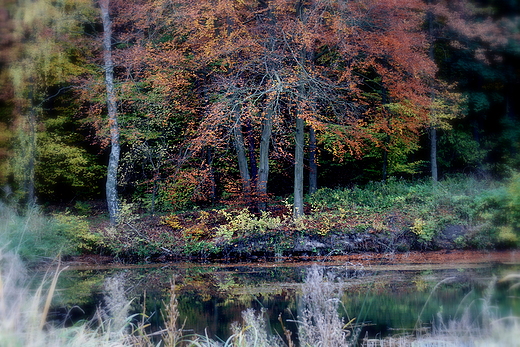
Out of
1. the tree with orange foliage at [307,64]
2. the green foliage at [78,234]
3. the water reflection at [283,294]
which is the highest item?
the tree with orange foliage at [307,64]

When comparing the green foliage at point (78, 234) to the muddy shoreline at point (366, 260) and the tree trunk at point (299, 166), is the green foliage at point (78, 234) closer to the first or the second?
the muddy shoreline at point (366, 260)

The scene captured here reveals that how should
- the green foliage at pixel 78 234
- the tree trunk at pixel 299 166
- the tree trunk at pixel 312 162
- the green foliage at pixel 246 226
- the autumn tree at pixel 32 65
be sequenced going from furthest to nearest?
the tree trunk at pixel 312 162
the tree trunk at pixel 299 166
the autumn tree at pixel 32 65
the green foliage at pixel 246 226
the green foliage at pixel 78 234

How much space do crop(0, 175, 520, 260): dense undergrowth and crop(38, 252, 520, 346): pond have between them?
1.84 ft

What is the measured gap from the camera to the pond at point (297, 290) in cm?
748

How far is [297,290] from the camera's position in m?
9.73

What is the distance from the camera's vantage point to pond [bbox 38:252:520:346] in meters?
7.48

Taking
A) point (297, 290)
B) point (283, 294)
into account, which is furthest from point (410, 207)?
point (283, 294)

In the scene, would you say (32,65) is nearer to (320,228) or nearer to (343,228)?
(320,228)

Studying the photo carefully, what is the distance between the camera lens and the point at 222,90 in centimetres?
1483

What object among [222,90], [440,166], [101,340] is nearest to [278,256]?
[222,90]

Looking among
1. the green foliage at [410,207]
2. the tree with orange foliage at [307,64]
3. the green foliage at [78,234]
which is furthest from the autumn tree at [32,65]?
the green foliage at [410,207]

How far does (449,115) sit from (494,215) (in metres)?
4.52

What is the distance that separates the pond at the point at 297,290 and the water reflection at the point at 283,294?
0.7 inches

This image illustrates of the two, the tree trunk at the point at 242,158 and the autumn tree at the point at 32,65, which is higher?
the autumn tree at the point at 32,65
